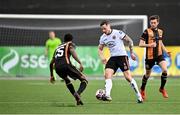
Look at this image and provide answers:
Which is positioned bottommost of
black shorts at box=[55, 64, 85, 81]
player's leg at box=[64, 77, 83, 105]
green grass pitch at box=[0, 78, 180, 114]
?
green grass pitch at box=[0, 78, 180, 114]

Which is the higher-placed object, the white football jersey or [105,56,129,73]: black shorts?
the white football jersey

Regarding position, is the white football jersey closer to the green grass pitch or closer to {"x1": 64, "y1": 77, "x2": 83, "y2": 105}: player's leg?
the green grass pitch

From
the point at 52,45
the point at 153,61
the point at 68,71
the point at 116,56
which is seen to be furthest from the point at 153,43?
the point at 52,45

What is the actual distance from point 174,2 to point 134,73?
16.2 ft

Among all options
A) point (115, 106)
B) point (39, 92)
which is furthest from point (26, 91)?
point (115, 106)

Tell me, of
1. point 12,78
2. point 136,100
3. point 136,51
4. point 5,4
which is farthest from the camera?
point 5,4

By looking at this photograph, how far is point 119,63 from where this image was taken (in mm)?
16922

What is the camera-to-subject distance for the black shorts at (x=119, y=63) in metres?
16.9

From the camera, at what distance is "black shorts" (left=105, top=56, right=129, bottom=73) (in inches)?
664

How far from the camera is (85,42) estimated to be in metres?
32.8

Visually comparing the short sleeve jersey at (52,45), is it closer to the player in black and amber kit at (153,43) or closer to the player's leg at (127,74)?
the player in black and amber kit at (153,43)

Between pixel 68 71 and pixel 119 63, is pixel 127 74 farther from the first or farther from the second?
pixel 68 71

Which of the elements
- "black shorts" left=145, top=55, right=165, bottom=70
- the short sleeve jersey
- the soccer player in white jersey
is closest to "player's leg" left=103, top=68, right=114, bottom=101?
the soccer player in white jersey

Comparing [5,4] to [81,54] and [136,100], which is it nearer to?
[81,54]
